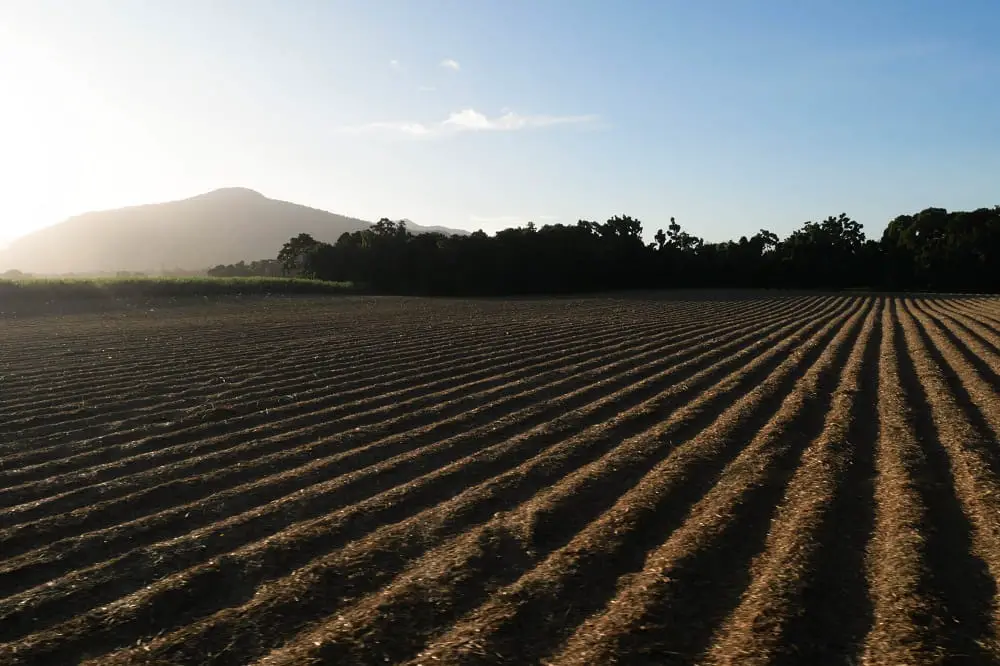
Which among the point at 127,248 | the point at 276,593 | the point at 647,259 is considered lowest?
the point at 276,593

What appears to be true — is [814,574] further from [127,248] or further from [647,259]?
[127,248]

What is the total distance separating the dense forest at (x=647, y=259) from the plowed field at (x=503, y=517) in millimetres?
50282

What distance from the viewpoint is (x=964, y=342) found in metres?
18.2

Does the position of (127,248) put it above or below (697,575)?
above

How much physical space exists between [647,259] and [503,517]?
64.5 metres

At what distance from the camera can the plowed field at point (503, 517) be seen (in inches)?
162

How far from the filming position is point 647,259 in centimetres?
6831

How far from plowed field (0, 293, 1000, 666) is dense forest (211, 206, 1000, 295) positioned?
50282mm

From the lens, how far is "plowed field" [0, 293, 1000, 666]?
4125mm

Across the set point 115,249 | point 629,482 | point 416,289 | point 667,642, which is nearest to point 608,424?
point 629,482

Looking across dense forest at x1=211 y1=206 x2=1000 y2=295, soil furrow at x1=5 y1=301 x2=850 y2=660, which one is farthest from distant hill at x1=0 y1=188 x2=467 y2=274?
soil furrow at x1=5 y1=301 x2=850 y2=660

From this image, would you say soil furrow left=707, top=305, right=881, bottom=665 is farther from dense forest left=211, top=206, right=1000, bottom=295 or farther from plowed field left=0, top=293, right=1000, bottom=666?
dense forest left=211, top=206, right=1000, bottom=295

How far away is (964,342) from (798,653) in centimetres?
1767

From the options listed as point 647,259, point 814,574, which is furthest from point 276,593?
point 647,259
